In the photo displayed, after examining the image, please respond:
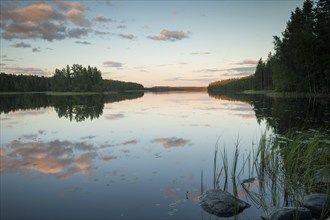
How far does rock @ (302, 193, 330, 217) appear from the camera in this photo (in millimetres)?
7617

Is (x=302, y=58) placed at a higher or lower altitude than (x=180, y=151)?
higher

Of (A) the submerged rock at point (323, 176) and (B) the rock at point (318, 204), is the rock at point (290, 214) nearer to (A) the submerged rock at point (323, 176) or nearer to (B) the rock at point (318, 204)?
(B) the rock at point (318, 204)

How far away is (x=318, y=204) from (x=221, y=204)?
8.67ft

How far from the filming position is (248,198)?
9.04 metres

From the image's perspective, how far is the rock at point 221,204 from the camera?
7961 mm

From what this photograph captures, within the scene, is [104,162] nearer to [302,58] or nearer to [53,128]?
[53,128]

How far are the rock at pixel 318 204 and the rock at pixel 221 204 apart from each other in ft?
5.37

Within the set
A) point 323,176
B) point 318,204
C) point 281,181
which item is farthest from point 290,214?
point 323,176

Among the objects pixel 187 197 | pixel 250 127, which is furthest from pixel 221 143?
pixel 187 197

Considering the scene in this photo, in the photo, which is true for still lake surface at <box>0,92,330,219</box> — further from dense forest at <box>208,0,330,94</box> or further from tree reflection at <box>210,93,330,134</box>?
dense forest at <box>208,0,330,94</box>

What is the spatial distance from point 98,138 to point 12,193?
1030 cm

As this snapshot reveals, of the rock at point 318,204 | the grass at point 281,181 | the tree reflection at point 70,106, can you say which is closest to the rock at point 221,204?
the grass at point 281,181

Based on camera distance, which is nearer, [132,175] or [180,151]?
[132,175]

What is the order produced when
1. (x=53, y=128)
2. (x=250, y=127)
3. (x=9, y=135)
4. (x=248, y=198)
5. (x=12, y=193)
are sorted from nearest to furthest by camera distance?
1. (x=248, y=198)
2. (x=12, y=193)
3. (x=9, y=135)
4. (x=250, y=127)
5. (x=53, y=128)
